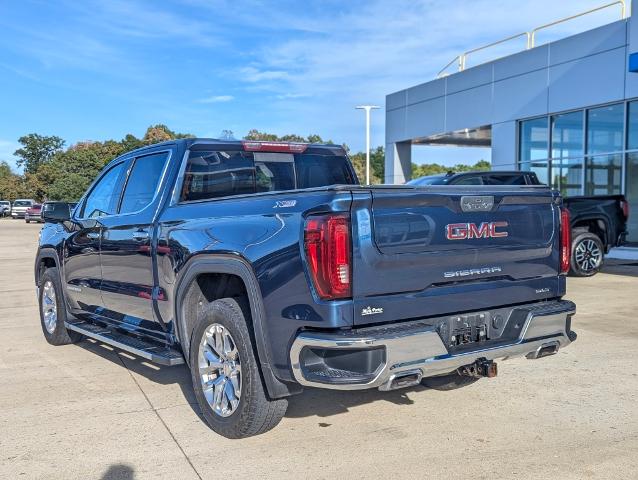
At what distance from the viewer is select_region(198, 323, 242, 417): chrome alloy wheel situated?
4074mm

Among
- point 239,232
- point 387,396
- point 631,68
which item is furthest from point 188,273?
point 631,68

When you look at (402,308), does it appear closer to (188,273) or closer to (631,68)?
(188,273)

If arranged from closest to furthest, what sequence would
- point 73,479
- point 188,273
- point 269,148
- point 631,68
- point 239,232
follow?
point 73,479
point 239,232
point 188,273
point 269,148
point 631,68

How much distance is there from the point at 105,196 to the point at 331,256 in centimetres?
344

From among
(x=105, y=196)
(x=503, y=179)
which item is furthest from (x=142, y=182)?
(x=503, y=179)

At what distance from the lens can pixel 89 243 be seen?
19.5ft

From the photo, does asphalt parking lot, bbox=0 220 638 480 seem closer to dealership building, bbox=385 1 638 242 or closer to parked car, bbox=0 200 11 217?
dealership building, bbox=385 1 638 242

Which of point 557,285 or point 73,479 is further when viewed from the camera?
point 557,285

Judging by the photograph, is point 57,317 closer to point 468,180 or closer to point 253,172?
point 253,172

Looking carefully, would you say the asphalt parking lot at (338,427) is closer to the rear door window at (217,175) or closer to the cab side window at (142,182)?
the cab side window at (142,182)

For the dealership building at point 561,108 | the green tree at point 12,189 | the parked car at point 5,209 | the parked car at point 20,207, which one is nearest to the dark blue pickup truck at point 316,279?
the dealership building at point 561,108

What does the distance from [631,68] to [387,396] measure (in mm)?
12441

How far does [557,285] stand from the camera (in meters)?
4.48

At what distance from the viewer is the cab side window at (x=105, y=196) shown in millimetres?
5914
